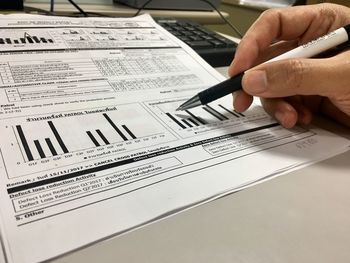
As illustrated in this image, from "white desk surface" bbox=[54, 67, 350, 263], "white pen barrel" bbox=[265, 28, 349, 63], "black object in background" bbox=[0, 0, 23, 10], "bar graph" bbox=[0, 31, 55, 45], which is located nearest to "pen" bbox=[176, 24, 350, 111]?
"white pen barrel" bbox=[265, 28, 349, 63]

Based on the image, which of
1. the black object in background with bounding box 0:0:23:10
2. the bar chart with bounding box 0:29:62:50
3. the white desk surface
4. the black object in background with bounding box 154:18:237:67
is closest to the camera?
the white desk surface

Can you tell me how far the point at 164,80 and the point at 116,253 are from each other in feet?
1.07

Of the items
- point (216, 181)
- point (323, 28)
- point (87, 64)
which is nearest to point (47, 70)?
point (87, 64)

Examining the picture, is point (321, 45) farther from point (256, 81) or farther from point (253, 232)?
→ point (253, 232)

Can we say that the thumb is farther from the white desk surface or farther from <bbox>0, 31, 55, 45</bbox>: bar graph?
<bbox>0, 31, 55, 45</bbox>: bar graph

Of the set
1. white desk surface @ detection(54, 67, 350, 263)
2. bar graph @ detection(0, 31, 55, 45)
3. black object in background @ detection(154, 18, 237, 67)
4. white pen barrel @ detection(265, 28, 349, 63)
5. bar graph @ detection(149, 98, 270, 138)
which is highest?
white pen barrel @ detection(265, 28, 349, 63)

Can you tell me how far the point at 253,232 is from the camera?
0.28 m

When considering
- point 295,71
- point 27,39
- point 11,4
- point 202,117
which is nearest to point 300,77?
point 295,71

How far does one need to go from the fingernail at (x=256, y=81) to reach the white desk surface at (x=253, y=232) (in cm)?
12

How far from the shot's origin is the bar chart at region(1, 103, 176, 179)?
13.1 inches

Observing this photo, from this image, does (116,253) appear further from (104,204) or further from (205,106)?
(205,106)

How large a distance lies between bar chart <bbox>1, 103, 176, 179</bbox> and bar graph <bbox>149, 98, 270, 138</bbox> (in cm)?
2

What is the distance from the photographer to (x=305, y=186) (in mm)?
350

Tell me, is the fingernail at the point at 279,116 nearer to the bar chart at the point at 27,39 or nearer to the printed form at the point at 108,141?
the printed form at the point at 108,141
